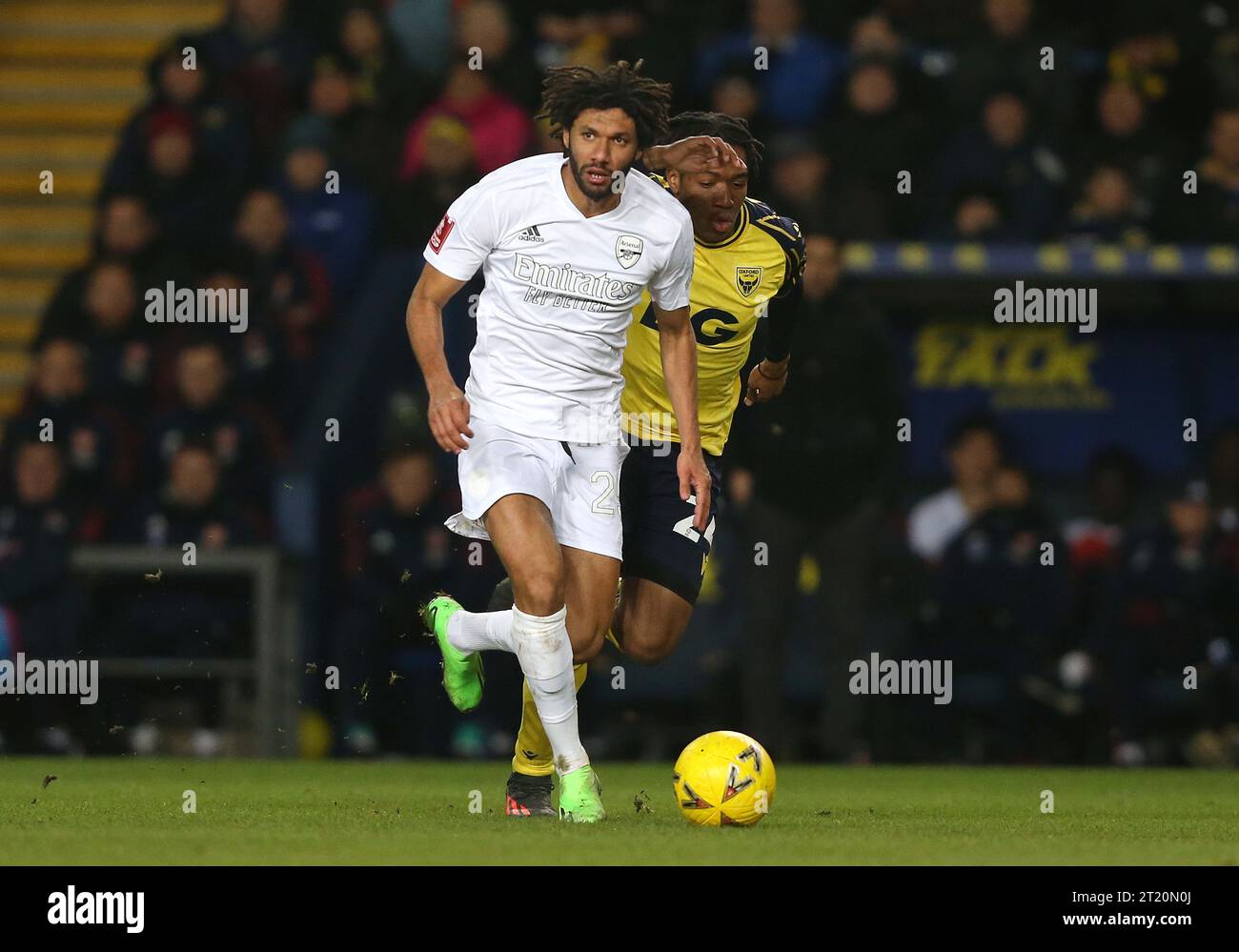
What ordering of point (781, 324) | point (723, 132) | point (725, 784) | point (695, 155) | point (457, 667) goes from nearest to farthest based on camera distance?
point (725, 784) → point (457, 667) → point (695, 155) → point (723, 132) → point (781, 324)

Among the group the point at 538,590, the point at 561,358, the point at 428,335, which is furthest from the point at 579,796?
the point at 428,335

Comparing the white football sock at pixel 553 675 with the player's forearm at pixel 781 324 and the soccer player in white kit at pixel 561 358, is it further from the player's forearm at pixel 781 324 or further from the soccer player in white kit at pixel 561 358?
the player's forearm at pixel 781 324

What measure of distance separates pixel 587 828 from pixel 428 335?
1.53 meters

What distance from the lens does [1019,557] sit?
11.7 meters

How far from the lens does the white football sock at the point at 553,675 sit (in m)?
7.43

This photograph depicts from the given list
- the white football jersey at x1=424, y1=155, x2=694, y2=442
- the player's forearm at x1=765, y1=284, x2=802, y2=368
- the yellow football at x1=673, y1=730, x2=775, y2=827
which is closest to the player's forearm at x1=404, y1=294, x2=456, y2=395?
the white football jersey at x1=424, y1=155, x2=694, y2=442

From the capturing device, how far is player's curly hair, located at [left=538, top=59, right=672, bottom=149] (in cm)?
745

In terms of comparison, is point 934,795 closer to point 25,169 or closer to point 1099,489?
point 1099,489

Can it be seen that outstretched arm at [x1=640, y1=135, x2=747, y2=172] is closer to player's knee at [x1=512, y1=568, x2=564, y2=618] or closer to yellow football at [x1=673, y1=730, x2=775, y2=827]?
player's knee at [x1=512, y1=568, x2=564, y2=618]

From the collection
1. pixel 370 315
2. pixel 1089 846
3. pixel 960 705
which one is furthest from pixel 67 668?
pixel 1089 846

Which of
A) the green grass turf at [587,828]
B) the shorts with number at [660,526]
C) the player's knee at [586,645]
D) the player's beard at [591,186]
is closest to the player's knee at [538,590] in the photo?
the player's knee at [586,645]

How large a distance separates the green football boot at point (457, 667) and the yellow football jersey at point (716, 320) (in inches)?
36.2

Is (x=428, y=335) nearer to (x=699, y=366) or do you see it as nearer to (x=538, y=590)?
(x=538, y=590)

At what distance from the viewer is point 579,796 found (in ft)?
24.5
